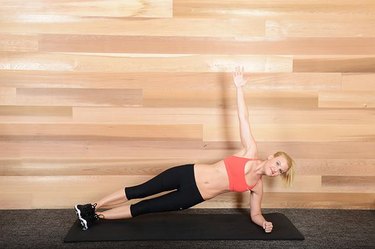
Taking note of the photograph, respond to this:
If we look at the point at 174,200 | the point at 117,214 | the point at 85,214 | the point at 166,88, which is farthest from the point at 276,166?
the point at 85,214

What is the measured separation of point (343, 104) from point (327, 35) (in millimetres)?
536

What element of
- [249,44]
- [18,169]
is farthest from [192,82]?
[18,169]

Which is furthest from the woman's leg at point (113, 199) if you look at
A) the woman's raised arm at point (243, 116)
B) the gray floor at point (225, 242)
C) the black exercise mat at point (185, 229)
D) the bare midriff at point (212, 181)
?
the woman's raised arm at point (243, 116)

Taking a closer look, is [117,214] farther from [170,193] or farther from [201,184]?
[201,184]

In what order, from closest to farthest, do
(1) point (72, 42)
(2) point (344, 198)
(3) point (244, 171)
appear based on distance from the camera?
(3) point (244, 171) → (1) point (72, 42) → (2) point (344, 198)

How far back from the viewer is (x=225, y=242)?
268cm

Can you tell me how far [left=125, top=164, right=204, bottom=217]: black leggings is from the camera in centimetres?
283

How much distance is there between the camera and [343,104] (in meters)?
3.24

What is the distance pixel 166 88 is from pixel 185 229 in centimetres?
103

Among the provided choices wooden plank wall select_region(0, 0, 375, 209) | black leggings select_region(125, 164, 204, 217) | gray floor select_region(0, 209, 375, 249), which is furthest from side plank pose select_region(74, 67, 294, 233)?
wooden plank wall select_region(0, 0, 375, 209)

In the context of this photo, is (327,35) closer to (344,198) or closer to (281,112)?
(281,112)

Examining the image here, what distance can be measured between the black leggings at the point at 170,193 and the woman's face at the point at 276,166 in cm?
49

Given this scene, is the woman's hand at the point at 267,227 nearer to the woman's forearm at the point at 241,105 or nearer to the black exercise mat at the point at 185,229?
the black exercise mat at the point at 185,229

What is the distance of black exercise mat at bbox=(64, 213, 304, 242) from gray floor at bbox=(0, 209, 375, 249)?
48mm
